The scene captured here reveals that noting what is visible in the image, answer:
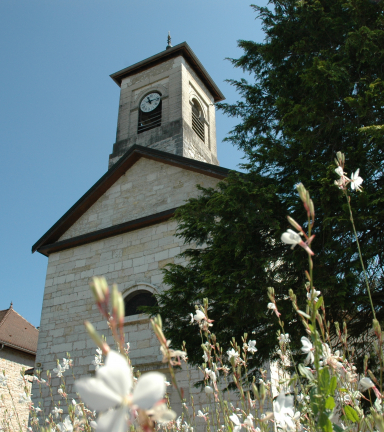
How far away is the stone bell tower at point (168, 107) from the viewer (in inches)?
634

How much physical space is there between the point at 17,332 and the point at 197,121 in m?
13.5

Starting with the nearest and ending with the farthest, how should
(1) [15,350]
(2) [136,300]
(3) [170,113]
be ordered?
1. (2) [136,300]
2. (3) [170,113]
3. (1) [15,350]

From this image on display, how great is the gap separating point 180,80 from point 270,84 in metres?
10.7

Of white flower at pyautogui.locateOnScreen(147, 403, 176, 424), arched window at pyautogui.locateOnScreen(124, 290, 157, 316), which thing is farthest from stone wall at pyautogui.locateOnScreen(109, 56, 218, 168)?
white flower at pyautogui.locateOnScreen(147, 403, 176, 424)

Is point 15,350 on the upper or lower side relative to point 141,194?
lower

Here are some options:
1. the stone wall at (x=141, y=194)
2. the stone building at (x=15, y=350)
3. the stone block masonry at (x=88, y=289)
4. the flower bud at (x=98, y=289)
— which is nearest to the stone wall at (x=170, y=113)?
the stone wall at (x=141, y=194)

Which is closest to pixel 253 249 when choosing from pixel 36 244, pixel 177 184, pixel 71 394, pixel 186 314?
pixel 186 314

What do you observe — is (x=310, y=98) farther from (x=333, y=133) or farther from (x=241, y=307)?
(x=241, y=307)

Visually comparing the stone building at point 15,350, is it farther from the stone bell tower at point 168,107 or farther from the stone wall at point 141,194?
the stone bell tower at point 168,107

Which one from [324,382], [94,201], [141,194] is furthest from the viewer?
[94,201]

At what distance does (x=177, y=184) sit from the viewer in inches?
424

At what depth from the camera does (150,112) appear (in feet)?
58.5

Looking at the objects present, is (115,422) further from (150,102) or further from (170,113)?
(150,102)

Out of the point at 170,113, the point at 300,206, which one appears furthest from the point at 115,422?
the point at 170,113
